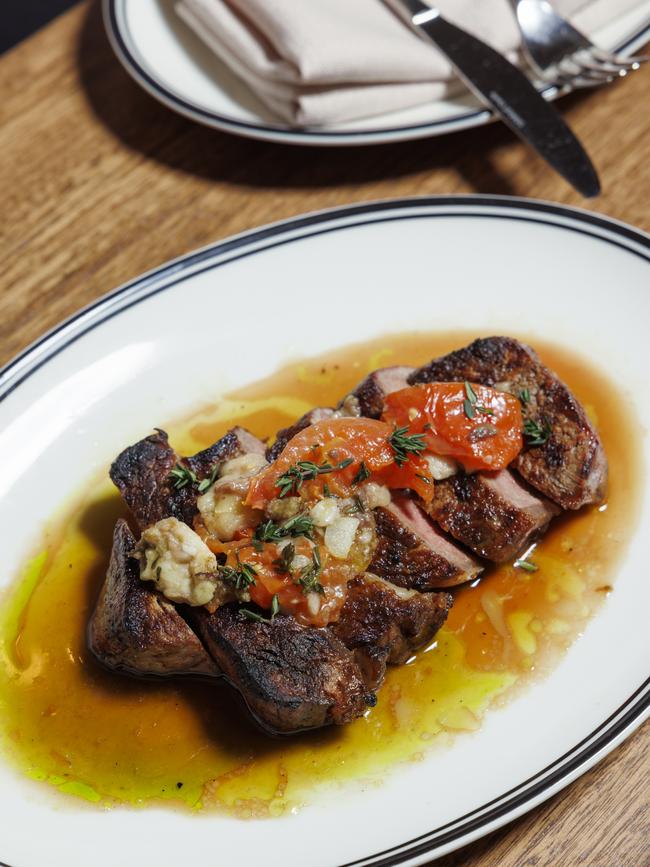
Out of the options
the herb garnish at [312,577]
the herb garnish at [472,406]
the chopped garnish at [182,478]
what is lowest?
the herb garnish at [472,406]

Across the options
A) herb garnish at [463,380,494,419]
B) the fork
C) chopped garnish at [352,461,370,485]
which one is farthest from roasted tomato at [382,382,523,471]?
the fork

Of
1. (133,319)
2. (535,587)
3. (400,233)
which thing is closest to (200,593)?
(535,587)

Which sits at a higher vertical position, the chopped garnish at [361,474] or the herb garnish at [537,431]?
the chopped garnish at [361,474]

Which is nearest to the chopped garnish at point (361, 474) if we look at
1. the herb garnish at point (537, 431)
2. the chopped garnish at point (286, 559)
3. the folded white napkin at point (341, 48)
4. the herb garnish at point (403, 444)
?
the herb garnish at point (403, 444)

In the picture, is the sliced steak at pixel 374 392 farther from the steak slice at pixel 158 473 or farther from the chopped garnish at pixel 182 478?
the chopped garnish at pixel 182 478

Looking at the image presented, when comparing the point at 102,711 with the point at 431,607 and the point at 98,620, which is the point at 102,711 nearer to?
the point at 98,620

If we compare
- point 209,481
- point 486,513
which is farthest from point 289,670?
point 486,513

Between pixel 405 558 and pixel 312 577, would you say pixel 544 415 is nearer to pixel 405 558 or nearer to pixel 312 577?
pixel 405 558
